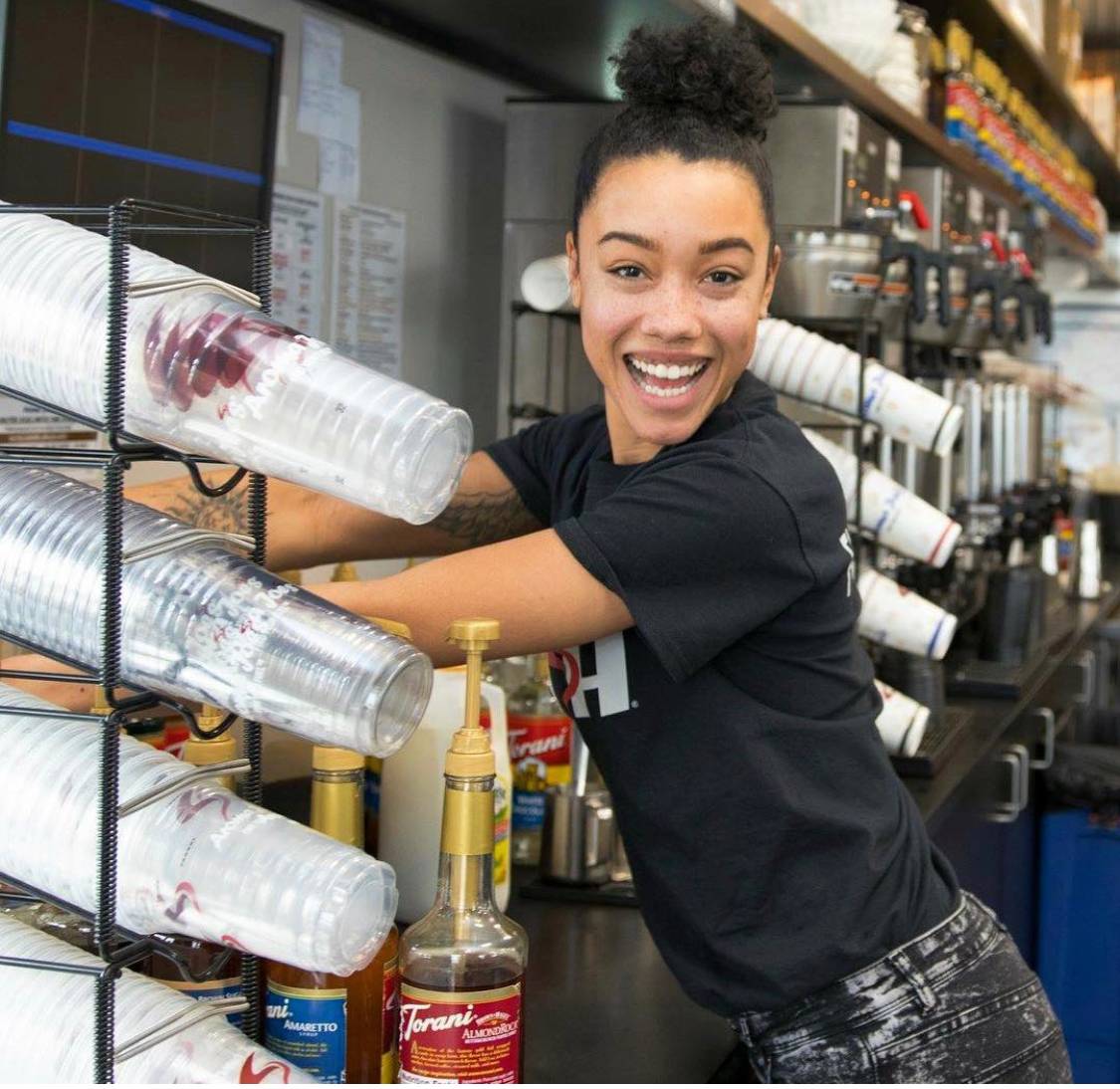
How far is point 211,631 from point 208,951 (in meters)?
0.24

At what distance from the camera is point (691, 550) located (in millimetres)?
1022

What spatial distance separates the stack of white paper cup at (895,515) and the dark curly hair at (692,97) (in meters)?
0.91

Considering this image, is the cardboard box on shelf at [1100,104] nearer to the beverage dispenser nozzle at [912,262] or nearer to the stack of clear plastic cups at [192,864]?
the beverage dispenser nozzle at [912,262]

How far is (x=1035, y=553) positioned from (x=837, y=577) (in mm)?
2997

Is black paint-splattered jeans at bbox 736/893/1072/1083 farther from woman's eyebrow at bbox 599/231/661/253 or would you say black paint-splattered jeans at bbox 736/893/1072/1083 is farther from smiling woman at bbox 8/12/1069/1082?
woman's eyebrow at bbox 599/231/661/253

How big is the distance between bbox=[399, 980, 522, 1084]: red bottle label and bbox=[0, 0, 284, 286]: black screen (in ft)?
2.59

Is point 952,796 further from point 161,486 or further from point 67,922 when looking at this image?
point 67,922

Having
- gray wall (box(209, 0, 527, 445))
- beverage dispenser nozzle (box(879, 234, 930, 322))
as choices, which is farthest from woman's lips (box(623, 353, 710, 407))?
beverage dispenser nozzle (box(879, 234, 930, 322))

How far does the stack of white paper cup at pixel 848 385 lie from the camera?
6.44 ft

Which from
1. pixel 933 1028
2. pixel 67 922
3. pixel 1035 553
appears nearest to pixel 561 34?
pixel 933 1028

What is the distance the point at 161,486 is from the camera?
41.0 inches

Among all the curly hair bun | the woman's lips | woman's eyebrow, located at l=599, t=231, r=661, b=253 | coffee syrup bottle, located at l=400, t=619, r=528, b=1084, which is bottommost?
coffee syrup bottle, located at l=400, t=619, r=528, b=1084

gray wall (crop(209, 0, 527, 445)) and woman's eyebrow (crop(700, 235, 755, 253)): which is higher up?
gray wall (crop(209, 0, 527, 445))

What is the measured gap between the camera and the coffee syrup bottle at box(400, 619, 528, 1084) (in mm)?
785
